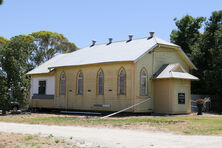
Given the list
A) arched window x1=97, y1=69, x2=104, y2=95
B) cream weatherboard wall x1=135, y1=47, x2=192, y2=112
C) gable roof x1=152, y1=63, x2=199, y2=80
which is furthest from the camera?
arched window x1=97, y1=69, x2=104, y2=95

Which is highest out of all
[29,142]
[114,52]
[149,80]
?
[114,52]

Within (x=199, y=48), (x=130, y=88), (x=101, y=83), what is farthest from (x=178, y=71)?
(x=199, y=48)

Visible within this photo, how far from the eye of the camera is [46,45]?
5938cm

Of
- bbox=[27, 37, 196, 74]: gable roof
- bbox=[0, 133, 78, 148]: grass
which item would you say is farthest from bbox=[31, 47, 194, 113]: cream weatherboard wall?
bbox=[0, 133, 78, 148]: grass

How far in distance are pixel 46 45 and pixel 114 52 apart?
107 feet

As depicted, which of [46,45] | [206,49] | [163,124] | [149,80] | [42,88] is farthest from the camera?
[46,45]

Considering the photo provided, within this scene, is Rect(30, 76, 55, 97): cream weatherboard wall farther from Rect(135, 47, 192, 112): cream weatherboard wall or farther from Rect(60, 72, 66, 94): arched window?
Rect(135, 47, 192, 112): cream weatherboard wall

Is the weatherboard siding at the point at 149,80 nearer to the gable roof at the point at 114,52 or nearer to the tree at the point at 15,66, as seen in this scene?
the gable roof at the point at 114,52

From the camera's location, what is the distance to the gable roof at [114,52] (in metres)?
26.9

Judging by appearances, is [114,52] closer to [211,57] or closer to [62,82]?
[62,82]

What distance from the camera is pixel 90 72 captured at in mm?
29406

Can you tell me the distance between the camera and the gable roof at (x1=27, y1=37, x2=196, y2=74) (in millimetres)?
26891

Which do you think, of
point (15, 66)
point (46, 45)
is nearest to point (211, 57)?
point (15, 66)

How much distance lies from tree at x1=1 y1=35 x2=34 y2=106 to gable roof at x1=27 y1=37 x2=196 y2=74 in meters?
4.25
